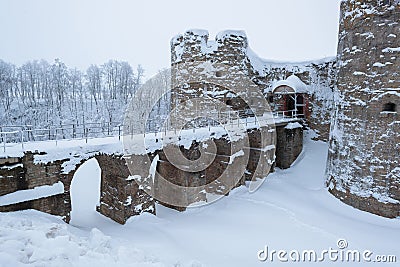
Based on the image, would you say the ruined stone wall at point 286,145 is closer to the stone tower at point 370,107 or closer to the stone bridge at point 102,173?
the stone tower at point 370,107

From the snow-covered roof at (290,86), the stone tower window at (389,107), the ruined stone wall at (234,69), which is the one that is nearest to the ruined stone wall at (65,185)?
the ruined stone wall at (234,69)

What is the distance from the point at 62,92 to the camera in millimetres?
32812

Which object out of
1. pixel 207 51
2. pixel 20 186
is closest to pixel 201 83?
pixel 207 51

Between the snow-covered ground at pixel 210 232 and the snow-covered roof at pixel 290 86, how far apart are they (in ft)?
17.3

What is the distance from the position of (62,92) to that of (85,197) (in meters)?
26.3

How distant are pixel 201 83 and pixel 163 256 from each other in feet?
30.6

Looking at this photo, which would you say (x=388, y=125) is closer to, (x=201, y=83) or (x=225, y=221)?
(x=225, y=221)

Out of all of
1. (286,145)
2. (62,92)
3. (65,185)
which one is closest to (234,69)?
(286,145)

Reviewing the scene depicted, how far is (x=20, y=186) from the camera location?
6.25 metres

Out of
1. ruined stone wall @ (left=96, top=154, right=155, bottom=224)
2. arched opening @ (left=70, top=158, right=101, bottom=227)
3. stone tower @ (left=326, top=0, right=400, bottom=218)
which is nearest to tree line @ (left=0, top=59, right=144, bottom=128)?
arched opening @ (left=70, top=158, right=101, bottom=227)

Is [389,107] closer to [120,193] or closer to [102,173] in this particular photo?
[120,193]

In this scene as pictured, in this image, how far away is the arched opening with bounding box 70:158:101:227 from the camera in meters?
8.06

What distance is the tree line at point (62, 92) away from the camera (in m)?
28.4

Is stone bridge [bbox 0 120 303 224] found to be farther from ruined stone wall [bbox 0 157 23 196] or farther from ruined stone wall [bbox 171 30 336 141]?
Result: ruined stone wall [bbox 171 30 336 141]
